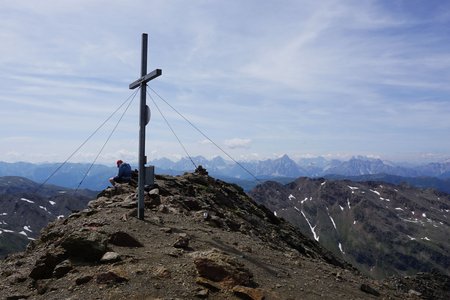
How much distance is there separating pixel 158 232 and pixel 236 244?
348 centimetres

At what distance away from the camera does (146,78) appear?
1897 centimetres

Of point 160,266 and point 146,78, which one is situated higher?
point 146,78

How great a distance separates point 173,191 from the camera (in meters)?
28.2

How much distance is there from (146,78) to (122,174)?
1236 cm

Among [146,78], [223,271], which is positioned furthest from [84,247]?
[146,78]

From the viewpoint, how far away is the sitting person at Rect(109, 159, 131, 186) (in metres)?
29.5

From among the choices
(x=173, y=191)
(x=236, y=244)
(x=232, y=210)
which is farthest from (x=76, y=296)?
(x=232, y=210)

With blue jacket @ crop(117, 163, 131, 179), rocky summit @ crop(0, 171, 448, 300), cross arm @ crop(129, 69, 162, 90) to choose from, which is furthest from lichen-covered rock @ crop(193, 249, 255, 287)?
blue jacket @ crop(117, 163, 131, 179)

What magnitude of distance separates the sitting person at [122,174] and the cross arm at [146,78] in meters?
10.5

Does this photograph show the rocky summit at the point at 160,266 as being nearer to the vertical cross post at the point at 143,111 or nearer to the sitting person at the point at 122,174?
the vertical cross post at the point at 143,111

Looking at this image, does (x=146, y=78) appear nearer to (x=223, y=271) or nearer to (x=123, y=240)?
(x=123, y=240)

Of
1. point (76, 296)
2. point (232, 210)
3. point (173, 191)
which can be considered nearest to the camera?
point (76, 296)

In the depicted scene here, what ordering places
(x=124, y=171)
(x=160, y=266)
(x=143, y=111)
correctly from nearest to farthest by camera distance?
(x=160, y=266)
(x=143, y=111)
(x=124, y=171)

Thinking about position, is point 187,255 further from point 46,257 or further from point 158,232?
point 46,257
